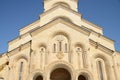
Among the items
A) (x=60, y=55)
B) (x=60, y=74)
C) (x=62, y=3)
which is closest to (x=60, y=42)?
(x=60, y=55)

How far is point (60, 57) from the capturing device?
68.1ft

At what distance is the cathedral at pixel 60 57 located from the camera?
20312mm

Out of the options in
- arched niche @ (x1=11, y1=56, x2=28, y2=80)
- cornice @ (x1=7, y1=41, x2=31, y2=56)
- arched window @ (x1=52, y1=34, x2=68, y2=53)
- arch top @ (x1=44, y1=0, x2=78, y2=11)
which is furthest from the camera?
arch top @ (x1=44, y1=0, x2=78, y2=11)

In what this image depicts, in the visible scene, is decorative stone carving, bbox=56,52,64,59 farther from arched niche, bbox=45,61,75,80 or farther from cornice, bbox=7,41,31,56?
cornice, bbox=7,41,31,56

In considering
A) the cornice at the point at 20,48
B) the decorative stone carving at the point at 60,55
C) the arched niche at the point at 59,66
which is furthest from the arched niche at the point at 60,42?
the cornice at the point at 20,48

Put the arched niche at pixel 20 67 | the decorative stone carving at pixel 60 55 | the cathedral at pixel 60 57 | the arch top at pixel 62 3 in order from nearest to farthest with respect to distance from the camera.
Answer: the cathedral at pixel 60 57
the decorative stone carving at pixel 60 55
the arched niche at pixel 20 67
the arch top at pixel 62 3

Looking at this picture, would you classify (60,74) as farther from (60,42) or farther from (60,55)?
(60,42)

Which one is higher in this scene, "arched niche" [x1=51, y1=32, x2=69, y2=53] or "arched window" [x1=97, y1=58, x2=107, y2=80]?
"arched niche" [x1=51, y1=32, x2=69, y2=53]

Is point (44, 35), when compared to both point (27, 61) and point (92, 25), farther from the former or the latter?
point (92, 25)

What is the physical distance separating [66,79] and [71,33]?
195 inches

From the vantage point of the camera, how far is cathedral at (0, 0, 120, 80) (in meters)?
→ 20.3

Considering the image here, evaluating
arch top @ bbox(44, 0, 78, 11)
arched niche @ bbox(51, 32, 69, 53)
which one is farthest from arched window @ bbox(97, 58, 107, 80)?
arch top @ bbox(44, 0, 78, 11)

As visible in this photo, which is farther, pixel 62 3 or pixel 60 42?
pixel 62 3

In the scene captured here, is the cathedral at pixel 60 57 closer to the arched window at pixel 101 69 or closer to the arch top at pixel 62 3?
the arched window at pixel 101 69
